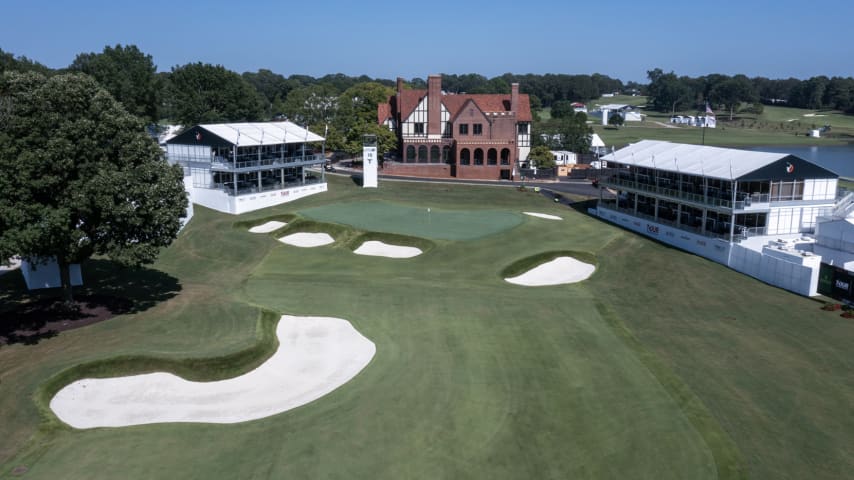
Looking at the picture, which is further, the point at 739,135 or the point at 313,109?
the point at 739,135

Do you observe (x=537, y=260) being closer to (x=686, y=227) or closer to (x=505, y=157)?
(x=686, y=227)

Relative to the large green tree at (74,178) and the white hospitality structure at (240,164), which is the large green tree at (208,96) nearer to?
→ the white hospitality structure at (240,164)

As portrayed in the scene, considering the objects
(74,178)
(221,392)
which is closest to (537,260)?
(221,392)

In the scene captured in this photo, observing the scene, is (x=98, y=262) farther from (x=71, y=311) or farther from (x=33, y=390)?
(x=33, y=390)

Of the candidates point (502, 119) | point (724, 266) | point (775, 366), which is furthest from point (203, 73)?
point (775, 366)

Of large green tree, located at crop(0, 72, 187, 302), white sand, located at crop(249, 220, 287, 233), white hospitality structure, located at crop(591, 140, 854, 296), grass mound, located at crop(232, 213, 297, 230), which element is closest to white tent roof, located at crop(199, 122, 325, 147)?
Result: grass mound, located at crop(232, 213, 297, 230)

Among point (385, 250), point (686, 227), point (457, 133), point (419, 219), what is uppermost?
point (457, 133)
